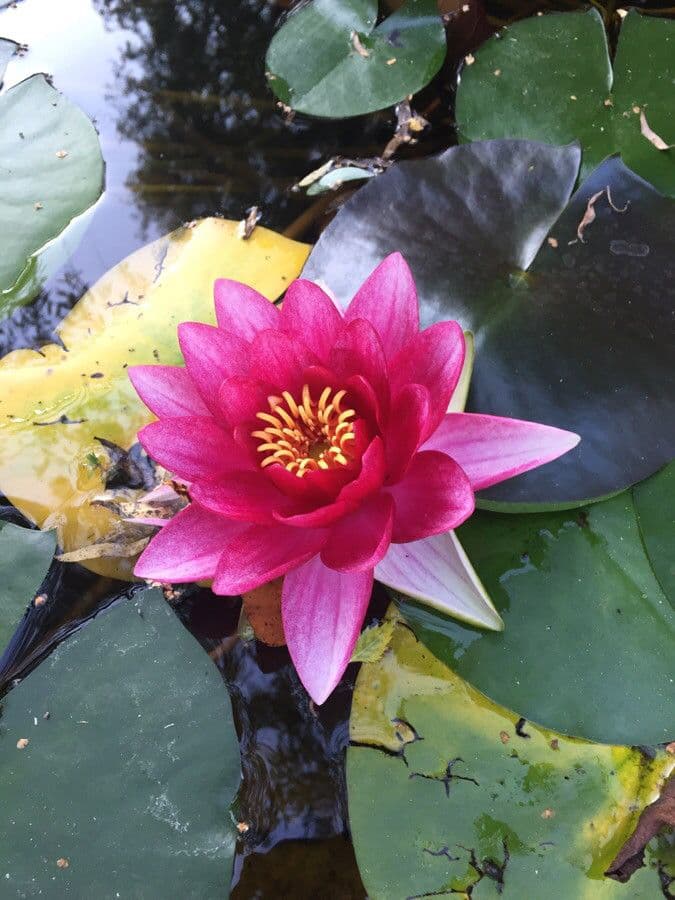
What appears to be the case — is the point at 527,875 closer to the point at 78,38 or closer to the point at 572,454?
the point at 572,454

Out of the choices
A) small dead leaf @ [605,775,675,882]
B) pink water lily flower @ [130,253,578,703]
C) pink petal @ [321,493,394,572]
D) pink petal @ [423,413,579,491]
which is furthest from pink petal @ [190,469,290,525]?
small dead leaf @ [605,775,675,882]

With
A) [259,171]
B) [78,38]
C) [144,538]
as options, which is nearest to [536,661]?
[144,538]

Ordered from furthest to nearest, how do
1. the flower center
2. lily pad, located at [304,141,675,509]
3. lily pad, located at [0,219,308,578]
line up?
lily pad, located at [0,219,308,578] → lily pad, located at [304,141,675,509] → the flower center

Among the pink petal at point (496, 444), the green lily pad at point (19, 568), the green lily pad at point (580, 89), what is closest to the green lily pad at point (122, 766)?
the green lily pad at point (19, 568)

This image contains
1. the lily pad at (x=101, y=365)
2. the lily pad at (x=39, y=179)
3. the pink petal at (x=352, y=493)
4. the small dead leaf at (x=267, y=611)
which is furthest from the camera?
the lily pad at (x=39, y=179)

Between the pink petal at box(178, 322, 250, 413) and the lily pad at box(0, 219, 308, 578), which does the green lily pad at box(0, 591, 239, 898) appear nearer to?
the lily pad at box(0, 219, 308, 578)

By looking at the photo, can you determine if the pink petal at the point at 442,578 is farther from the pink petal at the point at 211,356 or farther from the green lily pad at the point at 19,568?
the green lily pad at the point at 19,568
